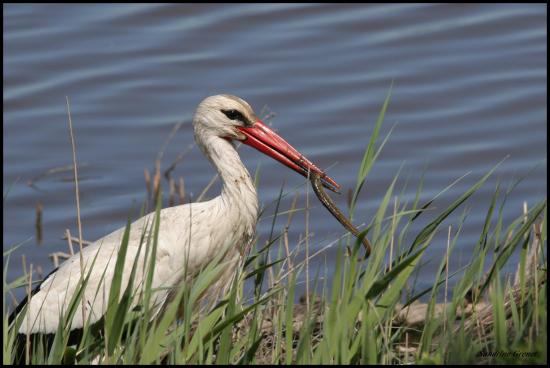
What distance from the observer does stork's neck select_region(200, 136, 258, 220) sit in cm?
588

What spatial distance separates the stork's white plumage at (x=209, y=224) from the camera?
5.77 m

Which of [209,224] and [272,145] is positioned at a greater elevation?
[272,145]

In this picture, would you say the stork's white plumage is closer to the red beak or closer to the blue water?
the red beak

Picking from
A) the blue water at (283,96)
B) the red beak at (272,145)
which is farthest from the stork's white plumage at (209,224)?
the blue water at (283,96)

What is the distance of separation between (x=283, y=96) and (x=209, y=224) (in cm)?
555

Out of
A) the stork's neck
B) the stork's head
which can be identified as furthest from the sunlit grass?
the stork's head

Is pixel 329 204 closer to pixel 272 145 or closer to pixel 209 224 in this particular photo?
pixel 272 145

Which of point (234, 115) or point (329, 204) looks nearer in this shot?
point (329, 204)

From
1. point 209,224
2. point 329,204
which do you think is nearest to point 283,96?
point 209,224

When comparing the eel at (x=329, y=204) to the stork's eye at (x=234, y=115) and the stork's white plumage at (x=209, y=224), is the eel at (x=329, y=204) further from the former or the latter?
the stork's eye at (x=234, y=115)

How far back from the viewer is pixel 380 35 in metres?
12.6

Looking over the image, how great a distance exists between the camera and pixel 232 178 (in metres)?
5.88

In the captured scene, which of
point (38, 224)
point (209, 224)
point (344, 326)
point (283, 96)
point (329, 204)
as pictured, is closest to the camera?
point (344, 326)

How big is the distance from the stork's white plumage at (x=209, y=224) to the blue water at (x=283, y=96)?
2709mm
